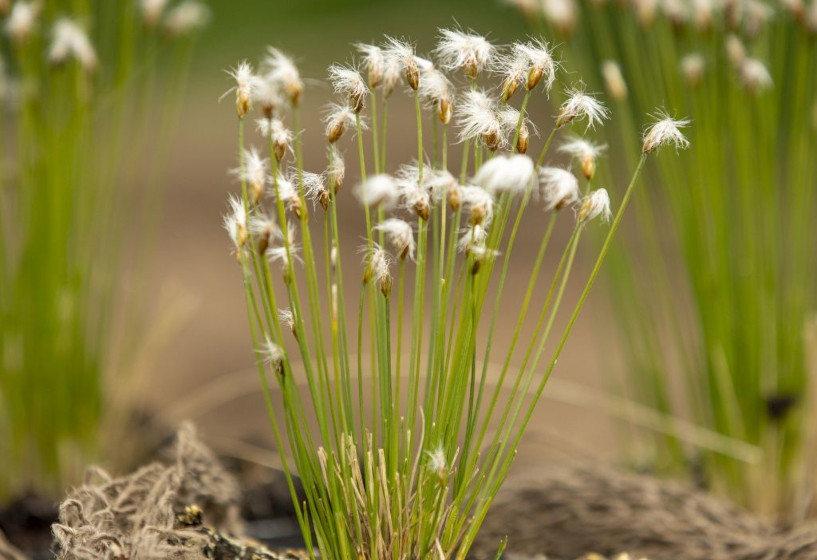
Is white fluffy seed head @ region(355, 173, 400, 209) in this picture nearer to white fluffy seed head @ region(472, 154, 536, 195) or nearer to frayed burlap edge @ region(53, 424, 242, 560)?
white fluffy seed head @ region(472, 154, 536, 195)

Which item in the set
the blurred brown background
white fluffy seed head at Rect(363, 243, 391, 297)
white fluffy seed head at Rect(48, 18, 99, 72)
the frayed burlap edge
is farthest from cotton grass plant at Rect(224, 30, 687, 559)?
white fluffy seed head at Rect(48, 18, 99, 72)

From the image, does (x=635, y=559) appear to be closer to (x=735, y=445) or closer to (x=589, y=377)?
(x=735, y=445)

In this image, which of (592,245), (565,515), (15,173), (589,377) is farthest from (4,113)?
(589,377)

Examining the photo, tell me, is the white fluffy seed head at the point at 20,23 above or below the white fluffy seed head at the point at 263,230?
above

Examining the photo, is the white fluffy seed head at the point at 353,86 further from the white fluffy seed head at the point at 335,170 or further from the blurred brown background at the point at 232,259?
the blurred brown background at the point at 232,259

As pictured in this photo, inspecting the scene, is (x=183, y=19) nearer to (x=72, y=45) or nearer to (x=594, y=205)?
(x=72, y=45)

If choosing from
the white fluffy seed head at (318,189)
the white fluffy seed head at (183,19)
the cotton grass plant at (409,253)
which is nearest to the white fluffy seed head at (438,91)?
the cotton grass plant at (409,253)
